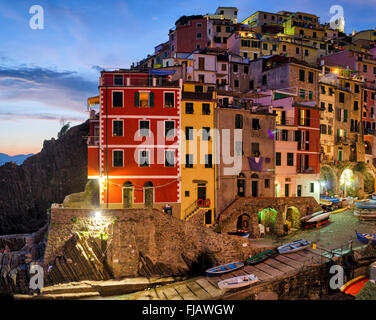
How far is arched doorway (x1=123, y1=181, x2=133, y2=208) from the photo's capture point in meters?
29.5

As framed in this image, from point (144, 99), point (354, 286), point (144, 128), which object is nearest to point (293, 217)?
point (354, 286)

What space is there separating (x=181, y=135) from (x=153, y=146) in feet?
10.4

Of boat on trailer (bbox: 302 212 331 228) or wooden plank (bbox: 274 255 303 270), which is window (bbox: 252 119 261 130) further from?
wooden plank (bbox: 274 255 303 270)

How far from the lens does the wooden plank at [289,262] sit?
2406cm

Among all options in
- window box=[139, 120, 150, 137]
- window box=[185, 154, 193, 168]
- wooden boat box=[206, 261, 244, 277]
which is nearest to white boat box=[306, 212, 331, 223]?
wooden boat box=[206, 261, 244, 277]

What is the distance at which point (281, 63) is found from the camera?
4466 cm

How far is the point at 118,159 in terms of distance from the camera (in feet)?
97.0

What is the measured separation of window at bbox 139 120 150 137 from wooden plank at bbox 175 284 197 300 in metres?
14.9

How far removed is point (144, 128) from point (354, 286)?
23.7m

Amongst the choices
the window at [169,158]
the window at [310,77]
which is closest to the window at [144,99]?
the window at [169,158]

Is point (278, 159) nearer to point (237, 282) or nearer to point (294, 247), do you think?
point (294, 247)

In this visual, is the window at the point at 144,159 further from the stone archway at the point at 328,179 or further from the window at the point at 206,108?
the stone archway at the point at 328,179

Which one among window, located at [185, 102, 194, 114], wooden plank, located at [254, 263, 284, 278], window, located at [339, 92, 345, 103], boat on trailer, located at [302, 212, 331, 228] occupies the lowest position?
wooden plank, located at [254, 263, 284, 278]
